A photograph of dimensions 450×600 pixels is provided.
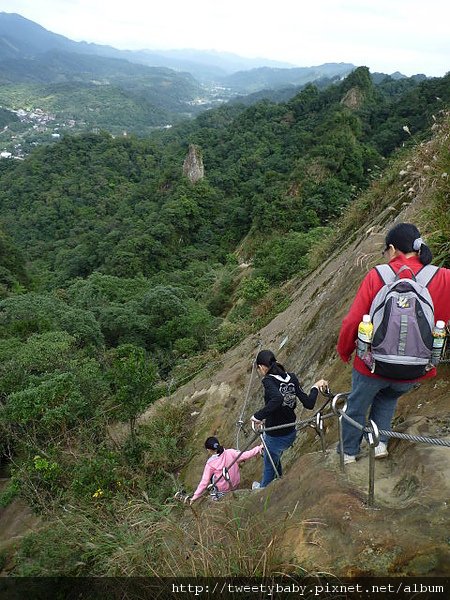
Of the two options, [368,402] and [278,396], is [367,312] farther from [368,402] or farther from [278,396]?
[278,396]

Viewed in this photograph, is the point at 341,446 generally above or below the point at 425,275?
below

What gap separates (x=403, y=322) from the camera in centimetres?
224

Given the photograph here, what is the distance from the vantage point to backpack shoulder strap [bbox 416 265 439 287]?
2324 millimetres

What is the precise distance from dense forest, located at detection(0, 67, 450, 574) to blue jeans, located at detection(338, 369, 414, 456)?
2270mm

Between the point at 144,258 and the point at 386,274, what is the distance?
32.3m

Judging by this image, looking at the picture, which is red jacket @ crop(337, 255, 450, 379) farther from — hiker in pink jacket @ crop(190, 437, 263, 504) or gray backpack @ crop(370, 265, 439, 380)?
hiker in pink jacket @ crop(190, 437, 263, 504)

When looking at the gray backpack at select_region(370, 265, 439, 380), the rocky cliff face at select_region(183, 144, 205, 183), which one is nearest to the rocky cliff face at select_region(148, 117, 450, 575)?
the gray backpack at select_region(370, 265, 439, 380)

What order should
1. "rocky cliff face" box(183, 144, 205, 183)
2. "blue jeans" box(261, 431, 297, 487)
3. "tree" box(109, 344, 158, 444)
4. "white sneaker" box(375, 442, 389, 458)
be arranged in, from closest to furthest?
"white sneaker" box(375, 442, 389, 458) → "blue jeans" box(261, 431, 297, 487) → "tree" box(109, 344, 158, 444) → "rocky cliff face" box(183, 144, 205, 183)

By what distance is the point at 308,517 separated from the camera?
249 centimetres

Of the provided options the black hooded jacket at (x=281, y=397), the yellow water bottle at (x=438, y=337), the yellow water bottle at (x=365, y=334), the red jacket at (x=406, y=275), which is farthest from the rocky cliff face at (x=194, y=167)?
the yellow water bottle at (x=438, y=337)

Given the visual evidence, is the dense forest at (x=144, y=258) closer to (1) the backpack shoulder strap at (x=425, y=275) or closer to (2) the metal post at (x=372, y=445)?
(2) the metal post at (x=372, y=445)

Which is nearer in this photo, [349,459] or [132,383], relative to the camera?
[349,459]

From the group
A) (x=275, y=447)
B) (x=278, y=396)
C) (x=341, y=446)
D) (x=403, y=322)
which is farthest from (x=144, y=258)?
(x=403, y=322)

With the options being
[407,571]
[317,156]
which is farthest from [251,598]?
[317,156]
